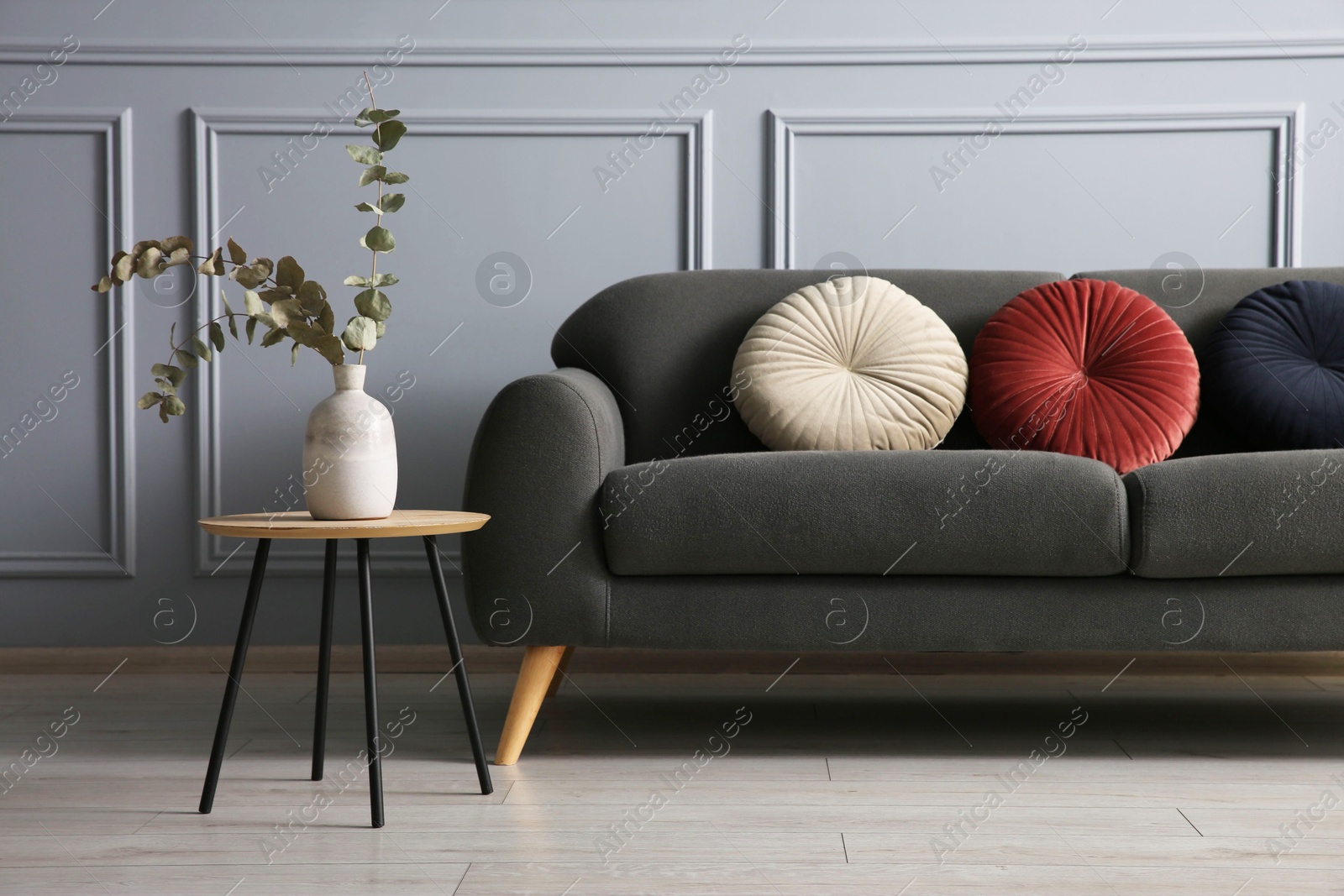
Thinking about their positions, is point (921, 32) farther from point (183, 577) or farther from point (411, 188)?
point (183, 577)

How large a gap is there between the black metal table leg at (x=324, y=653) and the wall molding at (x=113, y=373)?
3.72 feet

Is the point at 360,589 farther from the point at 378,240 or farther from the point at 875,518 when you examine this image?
the point at 875,518

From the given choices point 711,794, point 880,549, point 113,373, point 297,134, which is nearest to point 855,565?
point 880,549

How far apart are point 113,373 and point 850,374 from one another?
169 cm

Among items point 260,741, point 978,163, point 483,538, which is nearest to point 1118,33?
point 978,163

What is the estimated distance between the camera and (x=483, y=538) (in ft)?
5.35

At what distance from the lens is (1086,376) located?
2.04 meters

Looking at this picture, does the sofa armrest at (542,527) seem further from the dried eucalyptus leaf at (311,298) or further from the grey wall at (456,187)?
the grey wall at (456,187)

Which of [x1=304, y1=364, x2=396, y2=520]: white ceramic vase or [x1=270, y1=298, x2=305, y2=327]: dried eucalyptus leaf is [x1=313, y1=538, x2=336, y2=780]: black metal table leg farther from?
[x1=270, y1=298, x2=305, y2=327]: dried eucalyptus leaf

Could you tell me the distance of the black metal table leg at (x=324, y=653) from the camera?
1508 mm

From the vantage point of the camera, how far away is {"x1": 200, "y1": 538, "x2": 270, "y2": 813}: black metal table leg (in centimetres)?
141

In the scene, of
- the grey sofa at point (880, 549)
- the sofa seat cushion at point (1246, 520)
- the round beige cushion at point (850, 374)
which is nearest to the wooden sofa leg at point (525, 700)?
the grey sofa at point (880, 549)

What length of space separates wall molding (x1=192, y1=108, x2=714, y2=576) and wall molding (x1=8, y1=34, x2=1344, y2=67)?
12cm

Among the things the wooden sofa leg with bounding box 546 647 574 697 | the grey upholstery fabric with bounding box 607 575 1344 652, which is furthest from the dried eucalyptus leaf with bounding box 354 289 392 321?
the wooden sofa leg with bounding box 546 647 574 697
